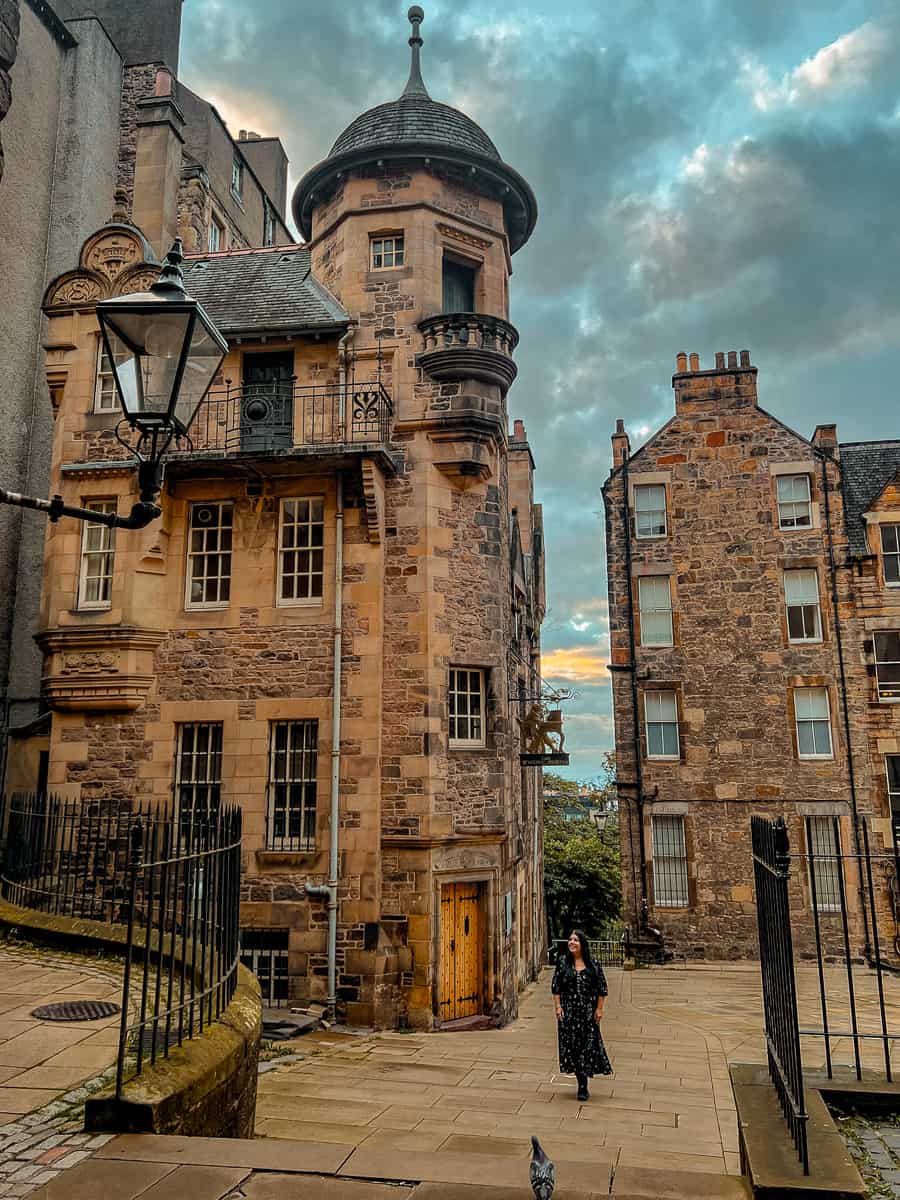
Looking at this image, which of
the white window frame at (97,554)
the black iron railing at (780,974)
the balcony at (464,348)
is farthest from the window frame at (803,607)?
the black iron railing at (780,974)

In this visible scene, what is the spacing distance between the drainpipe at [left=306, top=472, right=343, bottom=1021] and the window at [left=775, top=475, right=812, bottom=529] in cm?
1212

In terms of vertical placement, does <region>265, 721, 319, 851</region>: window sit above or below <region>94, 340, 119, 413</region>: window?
below

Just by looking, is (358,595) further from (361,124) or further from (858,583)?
(858,583)

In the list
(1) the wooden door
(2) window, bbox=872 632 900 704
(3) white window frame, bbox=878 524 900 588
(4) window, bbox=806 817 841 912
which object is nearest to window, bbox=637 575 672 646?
(2) window, bbox=872 632 900 704

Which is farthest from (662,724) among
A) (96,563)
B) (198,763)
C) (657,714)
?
(96,563)

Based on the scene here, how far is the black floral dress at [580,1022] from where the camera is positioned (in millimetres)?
9328

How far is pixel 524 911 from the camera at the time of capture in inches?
802

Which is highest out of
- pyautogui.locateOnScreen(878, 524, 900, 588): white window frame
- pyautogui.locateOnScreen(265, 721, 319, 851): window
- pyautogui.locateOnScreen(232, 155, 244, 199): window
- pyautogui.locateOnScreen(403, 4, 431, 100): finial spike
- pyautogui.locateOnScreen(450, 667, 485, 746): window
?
pyautogui.locateOnScreen(232, 155, 244, 199): window

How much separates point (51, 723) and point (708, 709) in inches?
578

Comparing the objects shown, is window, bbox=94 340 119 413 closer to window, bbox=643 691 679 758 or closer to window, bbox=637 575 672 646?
window, bbox=637 575 672 646

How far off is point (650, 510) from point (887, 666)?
6.78 m

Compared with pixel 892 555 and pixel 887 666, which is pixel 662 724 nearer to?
pixel 887 666

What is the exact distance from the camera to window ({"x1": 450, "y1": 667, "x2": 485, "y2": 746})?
15820 mm

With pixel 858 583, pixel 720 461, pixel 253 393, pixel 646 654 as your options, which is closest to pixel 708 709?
pixel 646 654
